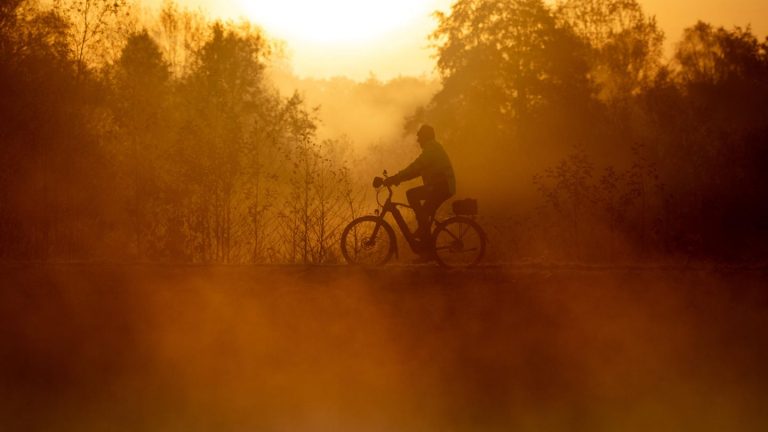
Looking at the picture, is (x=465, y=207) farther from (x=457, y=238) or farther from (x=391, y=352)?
(x=391, y=352)

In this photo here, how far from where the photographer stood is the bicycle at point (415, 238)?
11805 mm

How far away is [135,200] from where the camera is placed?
2047 cm

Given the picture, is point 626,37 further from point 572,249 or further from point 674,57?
point 572,249

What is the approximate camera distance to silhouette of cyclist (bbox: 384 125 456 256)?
11.4 metres

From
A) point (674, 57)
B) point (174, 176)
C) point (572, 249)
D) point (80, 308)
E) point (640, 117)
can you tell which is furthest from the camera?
point (674, 57)

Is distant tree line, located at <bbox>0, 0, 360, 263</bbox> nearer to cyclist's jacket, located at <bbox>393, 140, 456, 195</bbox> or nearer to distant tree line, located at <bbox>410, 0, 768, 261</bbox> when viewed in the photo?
cyclist's jacket, located at <bbox>393, 140, 456, 195</bbox>

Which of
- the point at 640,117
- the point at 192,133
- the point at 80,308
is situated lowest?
the point at 80,308

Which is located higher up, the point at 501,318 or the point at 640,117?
the point at 640,117

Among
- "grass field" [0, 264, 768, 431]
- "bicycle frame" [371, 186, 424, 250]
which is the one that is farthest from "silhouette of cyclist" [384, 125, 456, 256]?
"grass field" [0, 264, 768, 431]

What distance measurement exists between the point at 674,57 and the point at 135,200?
121 feet

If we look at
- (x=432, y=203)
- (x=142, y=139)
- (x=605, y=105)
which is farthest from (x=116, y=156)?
(x=605, y=105)

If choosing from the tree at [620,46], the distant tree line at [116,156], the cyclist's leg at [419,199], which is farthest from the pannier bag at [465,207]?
the tree at [620,46]

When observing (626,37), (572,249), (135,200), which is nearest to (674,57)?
(626,37)

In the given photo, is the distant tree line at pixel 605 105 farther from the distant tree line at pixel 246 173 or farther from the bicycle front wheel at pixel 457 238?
the bicycle front wheel at pixel 457 238
